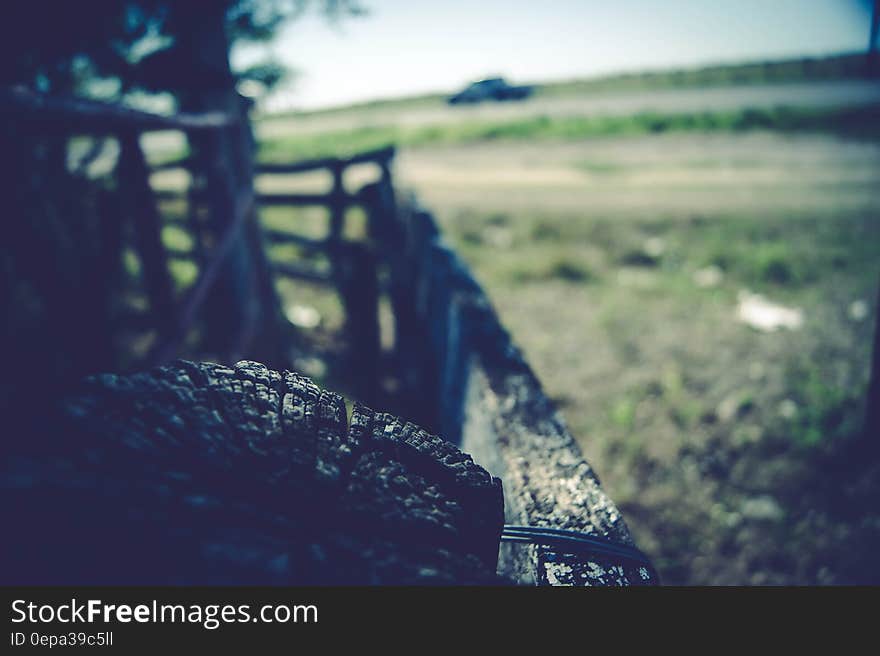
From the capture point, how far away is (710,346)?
479cm

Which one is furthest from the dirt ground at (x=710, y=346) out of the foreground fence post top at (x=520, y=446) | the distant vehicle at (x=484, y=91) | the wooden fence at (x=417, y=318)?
the distant vehicle at (x=484, y=91)

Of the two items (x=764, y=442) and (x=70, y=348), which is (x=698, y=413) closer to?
(x=764, y=442)

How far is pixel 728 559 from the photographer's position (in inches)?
109

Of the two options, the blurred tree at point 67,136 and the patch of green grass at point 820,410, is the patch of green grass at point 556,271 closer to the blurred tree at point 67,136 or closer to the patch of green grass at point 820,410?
the patch of green grass at point 820,410

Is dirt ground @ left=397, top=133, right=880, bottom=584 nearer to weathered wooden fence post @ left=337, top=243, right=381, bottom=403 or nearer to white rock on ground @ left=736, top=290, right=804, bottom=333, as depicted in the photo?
white rock on ground @ left=736, top=290, right=804, bottom=333

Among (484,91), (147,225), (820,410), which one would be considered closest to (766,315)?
(820,410)

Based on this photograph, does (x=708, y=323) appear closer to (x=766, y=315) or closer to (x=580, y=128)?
(x=766, y=315)

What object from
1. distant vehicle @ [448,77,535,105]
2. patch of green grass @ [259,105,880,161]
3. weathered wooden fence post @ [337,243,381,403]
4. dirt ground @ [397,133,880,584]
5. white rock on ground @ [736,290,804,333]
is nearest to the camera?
distant vehicle @ [448,77,535,105]

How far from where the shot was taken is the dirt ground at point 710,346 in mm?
2928

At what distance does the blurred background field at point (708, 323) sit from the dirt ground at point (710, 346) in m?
0.02

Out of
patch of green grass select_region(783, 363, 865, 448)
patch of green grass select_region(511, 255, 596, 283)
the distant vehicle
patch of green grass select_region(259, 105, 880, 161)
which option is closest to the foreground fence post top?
the distant vehicle

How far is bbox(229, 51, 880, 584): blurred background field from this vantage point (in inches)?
117

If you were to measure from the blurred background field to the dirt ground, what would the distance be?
0.02m

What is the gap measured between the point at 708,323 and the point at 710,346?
53 centimetres
